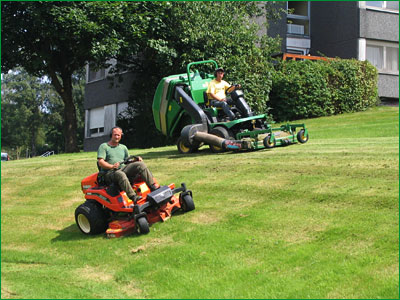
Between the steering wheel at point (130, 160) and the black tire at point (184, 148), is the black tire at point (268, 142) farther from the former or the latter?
the steering wheel at point (130, 160)

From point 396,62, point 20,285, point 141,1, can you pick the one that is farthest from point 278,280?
point 396,62

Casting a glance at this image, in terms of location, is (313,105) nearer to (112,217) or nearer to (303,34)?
(303,34)

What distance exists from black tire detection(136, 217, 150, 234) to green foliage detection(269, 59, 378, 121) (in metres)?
17.1

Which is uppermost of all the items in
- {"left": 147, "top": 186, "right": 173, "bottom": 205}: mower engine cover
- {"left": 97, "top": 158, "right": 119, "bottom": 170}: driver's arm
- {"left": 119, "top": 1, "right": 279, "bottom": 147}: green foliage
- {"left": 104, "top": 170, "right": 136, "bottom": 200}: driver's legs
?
{"left": 119, "top": 1, "right": 279, "bottom": 147}: green foliage

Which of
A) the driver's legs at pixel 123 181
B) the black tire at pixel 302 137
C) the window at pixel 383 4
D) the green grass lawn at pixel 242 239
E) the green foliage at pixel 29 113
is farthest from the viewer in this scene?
the green foliage at pixel 29 113

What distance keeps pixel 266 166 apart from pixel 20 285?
19.0 ft

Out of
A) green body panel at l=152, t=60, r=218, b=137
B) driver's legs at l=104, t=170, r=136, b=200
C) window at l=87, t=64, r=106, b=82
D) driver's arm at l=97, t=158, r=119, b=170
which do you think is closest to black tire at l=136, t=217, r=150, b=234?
driver's legs at l=104, t=170, r=136, b=200

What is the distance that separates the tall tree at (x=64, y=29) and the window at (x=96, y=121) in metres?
10.0

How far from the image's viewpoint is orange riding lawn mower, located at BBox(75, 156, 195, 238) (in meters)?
9.12

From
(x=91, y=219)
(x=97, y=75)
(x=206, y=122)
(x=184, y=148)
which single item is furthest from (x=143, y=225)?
(x=97, y=75)

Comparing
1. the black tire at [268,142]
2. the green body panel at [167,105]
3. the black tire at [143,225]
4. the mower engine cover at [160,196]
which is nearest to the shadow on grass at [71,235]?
the black tire at [143,225]

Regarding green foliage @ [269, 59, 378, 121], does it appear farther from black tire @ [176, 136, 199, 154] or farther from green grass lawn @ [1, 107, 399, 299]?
green grass lawn @ [1, 107, 399, 299]

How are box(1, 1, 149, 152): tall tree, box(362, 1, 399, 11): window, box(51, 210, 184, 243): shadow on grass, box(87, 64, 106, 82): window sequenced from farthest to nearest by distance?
box(87, 64, 106, 82): window
box(362, 1, 399, 11): window
box(1, 1, 149, 152): tall tree
box(51, 210, 184, 243): shadow on grass

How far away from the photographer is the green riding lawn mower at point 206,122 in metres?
14.2
